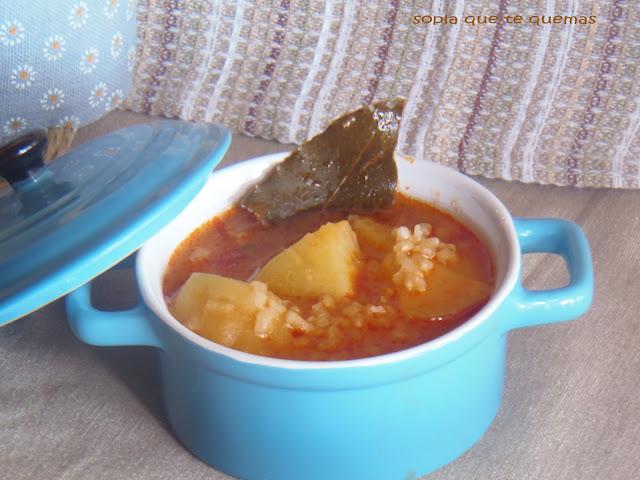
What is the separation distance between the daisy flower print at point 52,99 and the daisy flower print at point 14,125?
0.04 m

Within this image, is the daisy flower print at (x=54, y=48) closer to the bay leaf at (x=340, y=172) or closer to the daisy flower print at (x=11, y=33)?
the daisy flower print at (x=11, y=33)

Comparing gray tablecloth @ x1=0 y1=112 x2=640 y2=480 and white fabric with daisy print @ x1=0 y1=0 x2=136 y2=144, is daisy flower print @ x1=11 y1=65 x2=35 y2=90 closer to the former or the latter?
white fabric with daisy print @ x1=0 y1=0 x2=136 y2=144

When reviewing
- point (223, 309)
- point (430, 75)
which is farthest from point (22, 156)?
point (430, 75)

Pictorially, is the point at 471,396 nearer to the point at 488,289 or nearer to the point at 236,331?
the point at 488,289

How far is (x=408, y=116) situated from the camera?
4.98ft

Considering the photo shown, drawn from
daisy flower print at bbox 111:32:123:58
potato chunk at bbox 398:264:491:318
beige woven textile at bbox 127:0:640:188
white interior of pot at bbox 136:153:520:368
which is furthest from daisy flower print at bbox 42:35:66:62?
potato chunk at bbox 398:264:491:318

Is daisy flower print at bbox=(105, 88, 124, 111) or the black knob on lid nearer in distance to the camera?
the black knob on lid

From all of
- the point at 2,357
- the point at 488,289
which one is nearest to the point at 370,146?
the point at 488,289


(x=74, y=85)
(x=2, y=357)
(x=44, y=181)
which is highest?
(x=44, y=181)

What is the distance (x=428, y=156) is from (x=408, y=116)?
0.26ft

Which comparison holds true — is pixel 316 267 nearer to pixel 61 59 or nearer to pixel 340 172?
pixel 340 172

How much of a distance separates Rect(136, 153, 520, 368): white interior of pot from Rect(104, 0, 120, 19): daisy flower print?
423 mm

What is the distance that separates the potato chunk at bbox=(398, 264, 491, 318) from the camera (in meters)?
0.90

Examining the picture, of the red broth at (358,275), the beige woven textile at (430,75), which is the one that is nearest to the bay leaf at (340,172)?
the red broth at (358,275)
